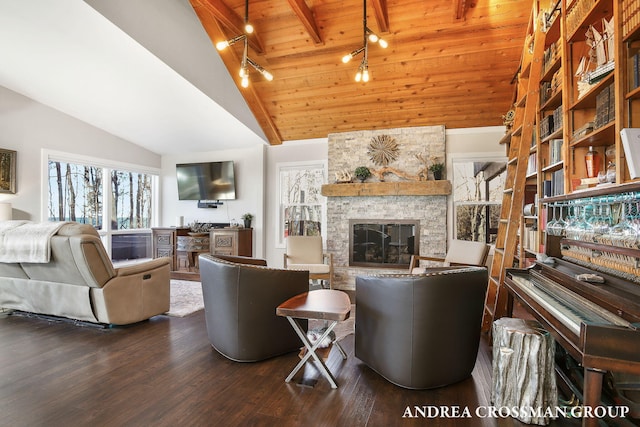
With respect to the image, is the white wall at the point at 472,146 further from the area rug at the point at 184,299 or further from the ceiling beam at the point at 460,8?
the area rug at the point at 184,299

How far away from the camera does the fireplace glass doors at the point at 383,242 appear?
18.1 feet

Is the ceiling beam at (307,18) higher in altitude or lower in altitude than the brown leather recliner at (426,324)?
higher

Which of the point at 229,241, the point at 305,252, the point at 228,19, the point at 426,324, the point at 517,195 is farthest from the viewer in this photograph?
the point at 229,241

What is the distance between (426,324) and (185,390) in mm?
1666

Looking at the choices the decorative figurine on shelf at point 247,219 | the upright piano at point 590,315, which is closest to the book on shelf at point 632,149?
the upright piano at point 590,315

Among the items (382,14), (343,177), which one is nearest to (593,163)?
(382,14)

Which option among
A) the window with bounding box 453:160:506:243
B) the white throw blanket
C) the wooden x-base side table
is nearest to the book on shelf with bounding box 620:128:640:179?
the wooden x-base side table

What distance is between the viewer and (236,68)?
5.08 metres

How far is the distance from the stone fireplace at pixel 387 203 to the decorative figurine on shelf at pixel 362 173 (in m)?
0.13

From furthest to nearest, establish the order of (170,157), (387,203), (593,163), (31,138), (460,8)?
(170,157)
(387,203)
(31,138)
(460,8)
(593,163)

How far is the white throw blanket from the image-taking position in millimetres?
3133

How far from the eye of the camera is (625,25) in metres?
2.01

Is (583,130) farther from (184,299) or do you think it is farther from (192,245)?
(192,245)

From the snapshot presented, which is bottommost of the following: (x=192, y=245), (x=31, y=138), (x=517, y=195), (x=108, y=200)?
(x=192, y=245)
